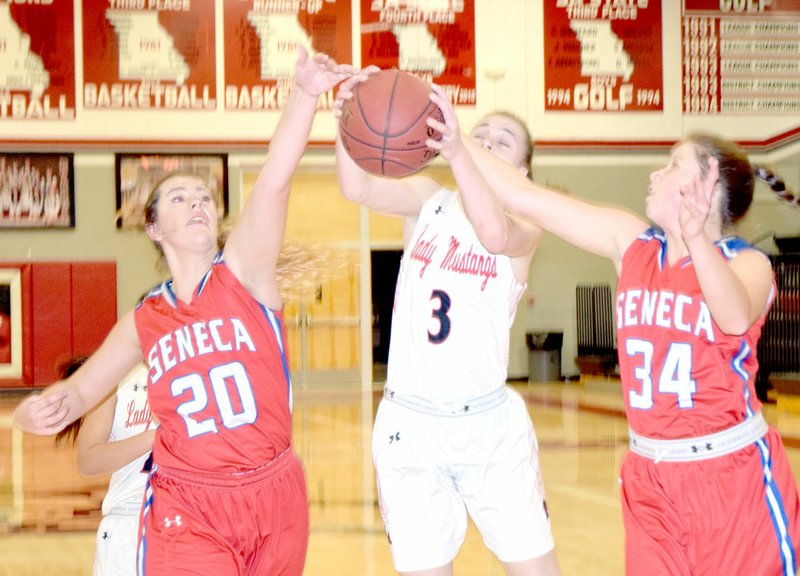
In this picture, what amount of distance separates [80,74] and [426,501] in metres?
12.1

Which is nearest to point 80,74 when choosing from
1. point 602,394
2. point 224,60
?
point 224,60

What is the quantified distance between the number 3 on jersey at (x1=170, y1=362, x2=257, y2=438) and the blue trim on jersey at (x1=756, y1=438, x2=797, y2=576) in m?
1.30

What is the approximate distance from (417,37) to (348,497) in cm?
916

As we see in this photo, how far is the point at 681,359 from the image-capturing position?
8.22 ft

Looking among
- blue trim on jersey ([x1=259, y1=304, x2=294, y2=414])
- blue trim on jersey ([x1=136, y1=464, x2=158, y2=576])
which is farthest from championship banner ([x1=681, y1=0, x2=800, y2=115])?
blue trim on jersey ([x1=136, y1=464, x2=158, y2=576])

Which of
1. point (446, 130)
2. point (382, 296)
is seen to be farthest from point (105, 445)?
point (382, 296)

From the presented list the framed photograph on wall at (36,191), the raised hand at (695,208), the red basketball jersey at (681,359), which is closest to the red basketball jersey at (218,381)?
the red basketball jersey at (681,359)

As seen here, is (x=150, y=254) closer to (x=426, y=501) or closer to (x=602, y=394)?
(x=602, y=394)

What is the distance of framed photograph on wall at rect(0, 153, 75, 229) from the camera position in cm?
1393

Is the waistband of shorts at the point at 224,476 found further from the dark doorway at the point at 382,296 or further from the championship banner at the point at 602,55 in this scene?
the dark doorway at the point at 382,296

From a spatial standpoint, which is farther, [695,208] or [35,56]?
[35,56]

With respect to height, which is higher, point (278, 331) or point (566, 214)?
point (566, 214)

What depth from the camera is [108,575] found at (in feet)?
10.1

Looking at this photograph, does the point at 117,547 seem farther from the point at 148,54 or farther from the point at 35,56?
the point at 35,56
